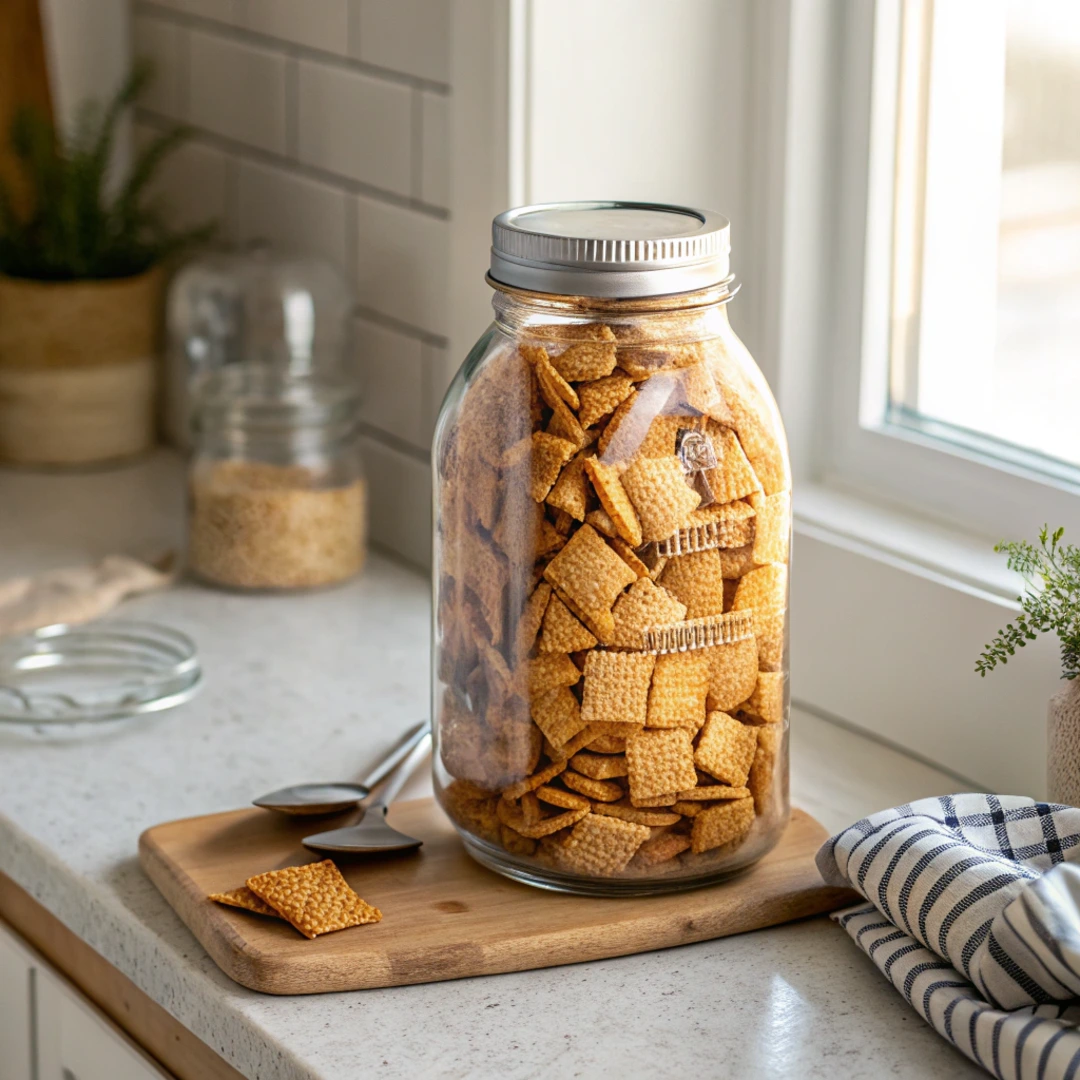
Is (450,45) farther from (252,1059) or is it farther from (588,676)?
(252,1059)

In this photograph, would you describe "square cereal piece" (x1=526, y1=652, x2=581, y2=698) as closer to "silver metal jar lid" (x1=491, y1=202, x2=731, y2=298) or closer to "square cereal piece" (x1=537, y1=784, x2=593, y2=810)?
"square cereal piece" (x1=537, y1=784, x2=593, y2=810)

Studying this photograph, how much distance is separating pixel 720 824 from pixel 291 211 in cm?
92

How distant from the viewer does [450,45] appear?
124cm

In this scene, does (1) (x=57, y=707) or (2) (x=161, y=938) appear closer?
(2) (x=161, y=938)

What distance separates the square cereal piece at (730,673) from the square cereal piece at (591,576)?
0.20 feet

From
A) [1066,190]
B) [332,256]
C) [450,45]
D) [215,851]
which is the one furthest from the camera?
[332,256]

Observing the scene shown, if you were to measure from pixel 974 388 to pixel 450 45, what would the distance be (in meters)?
0.47

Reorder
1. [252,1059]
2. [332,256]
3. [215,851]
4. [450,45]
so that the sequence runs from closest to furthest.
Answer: [252,1059] → [215,851] → [450,45] → [332,256]

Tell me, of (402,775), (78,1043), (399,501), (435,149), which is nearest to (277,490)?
(399,501)

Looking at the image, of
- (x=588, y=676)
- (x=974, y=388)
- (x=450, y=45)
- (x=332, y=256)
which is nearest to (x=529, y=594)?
(x=588, y=676)

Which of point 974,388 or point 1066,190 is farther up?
point 1066,190

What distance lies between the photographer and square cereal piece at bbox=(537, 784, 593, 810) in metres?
0.80

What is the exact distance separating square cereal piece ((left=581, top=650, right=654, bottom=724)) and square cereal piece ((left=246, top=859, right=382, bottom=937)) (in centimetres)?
16

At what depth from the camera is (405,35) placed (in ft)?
4.32
